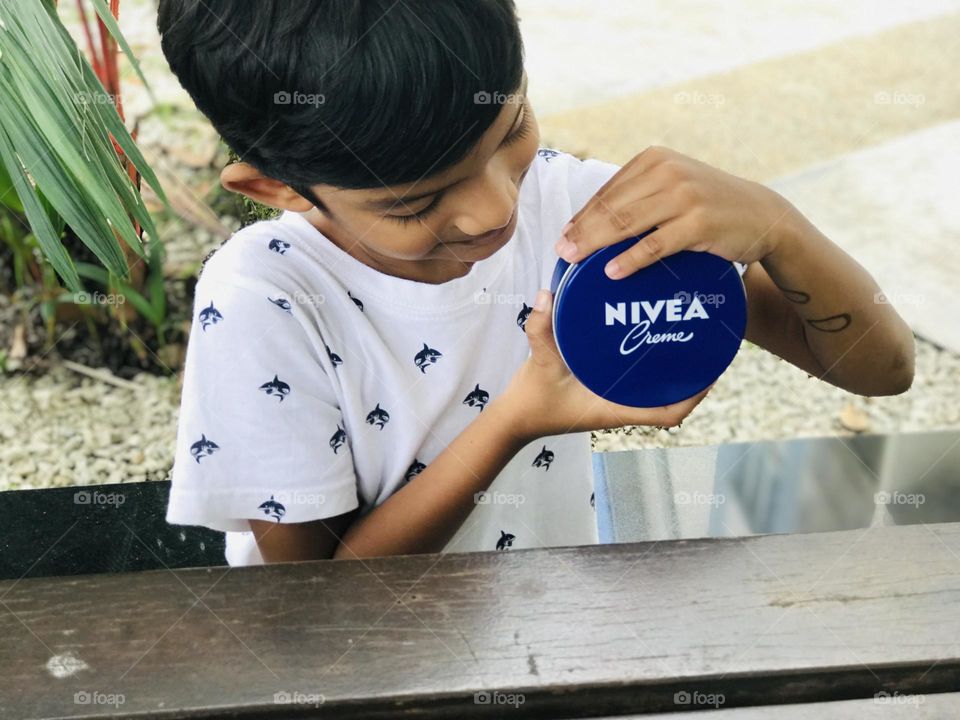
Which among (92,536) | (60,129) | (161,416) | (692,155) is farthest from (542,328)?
(692,155)

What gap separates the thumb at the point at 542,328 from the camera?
3.12 ft

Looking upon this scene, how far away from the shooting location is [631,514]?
47.9 inches

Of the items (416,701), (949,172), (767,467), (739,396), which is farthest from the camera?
(949,172)

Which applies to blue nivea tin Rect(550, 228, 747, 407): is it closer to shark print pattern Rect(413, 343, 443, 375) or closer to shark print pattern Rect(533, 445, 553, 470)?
shark print pattern Rect(413, 343, 443, 375)

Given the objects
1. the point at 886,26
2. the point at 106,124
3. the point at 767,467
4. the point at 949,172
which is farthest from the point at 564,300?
the point at 886,26

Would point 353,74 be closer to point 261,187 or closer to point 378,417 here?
point 261,187

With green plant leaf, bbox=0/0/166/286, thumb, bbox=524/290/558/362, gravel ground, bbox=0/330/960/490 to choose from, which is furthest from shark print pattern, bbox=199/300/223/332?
gravel ground, bbox=0/330/960/490

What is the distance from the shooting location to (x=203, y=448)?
105 cm

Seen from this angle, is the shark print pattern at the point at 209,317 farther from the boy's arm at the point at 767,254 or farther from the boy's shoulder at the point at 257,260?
the boy's arm at the point at 767,254

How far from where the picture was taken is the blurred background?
2.12 meters

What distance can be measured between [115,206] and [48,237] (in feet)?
0.33

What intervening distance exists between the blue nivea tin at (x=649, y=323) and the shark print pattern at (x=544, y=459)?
0.32 m

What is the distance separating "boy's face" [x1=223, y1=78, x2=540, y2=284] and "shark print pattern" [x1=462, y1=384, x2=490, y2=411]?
0.71 ft

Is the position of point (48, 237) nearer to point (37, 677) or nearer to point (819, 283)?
point (37, 677)
